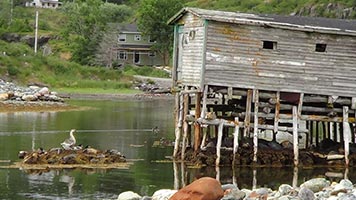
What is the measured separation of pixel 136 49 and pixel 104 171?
81059 millimetres

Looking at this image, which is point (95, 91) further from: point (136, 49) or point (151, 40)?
point (151, 40)

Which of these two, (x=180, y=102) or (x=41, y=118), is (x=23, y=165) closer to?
(x=180, y=102)

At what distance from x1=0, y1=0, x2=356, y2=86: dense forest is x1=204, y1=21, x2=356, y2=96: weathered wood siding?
52.0m

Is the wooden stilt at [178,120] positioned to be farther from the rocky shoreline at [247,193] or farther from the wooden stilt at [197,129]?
the rocky shoreline at [247,193]

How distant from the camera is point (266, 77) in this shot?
36750 mm

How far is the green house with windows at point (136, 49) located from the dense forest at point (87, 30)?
1641 millimetres

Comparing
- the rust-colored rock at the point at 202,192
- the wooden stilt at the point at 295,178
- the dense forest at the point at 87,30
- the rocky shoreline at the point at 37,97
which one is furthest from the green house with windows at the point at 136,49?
the rust-colored rock at the point at 202,192

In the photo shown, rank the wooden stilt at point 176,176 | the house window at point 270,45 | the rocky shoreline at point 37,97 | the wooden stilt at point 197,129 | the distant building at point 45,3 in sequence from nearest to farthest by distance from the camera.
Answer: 1. the wooden stilt at point 176,176
2. the wooden stilt at point 197,129
3. the house window at point 270,45
4. the rocky shoreline at point 37,97
5. the distant building at point 45,3

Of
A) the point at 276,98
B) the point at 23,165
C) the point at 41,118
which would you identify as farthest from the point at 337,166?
the point at 41,118

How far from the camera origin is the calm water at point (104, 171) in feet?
95.1

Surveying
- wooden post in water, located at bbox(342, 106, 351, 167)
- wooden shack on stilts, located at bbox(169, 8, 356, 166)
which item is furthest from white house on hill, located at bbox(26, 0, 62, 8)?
wooden post in water, located at bbox(342, 106, 351, 167)

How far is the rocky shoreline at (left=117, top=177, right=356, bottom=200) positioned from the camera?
23.1 m

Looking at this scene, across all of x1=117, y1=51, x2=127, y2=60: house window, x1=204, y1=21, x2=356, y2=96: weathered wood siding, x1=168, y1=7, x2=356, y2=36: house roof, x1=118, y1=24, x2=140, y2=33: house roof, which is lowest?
x1=204, y1=21, x2=356, y2=96: weathered wood siding

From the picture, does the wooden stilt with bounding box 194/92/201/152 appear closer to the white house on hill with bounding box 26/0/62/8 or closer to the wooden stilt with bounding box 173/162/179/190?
the wooden stilt with bounding box 173/162/179/190
